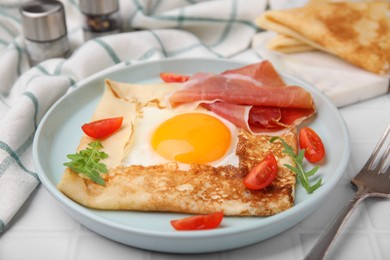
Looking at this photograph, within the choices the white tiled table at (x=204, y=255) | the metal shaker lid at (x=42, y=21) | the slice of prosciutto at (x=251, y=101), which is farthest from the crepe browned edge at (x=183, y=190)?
the metal shaker lid at (x=42, y=21)

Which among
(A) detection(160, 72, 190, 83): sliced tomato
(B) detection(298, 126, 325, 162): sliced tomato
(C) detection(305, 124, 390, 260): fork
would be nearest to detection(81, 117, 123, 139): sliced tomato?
(A) detection(160, 72, 190, 83): sliced tomato

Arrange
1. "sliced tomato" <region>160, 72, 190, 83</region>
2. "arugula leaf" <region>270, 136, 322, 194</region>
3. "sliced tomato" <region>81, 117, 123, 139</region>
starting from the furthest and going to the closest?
"sliced tomato" <region>160, 72, 190, 83</region>
"sliced tomato" <region>81, 117, 123, 139</region>
"arugula leaf" <region>270, 136, 322, 194</region>

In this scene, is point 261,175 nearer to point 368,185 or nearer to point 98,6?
point 368,185

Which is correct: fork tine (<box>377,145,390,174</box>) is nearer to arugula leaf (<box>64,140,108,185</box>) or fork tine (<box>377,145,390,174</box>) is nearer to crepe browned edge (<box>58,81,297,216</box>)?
crepe browned edge (<box>58,81,297,216</box>)

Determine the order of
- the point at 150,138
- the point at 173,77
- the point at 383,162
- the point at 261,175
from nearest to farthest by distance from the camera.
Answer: the point at 261,175 < the point at 383,162 < the point at 150,138 < the point at 173,77

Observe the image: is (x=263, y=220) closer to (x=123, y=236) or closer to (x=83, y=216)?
(x=123, y=236)

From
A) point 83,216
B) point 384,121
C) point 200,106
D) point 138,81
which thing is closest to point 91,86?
point 138,81

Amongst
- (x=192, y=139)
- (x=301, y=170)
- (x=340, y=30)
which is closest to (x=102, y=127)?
(x=192, y=139)
